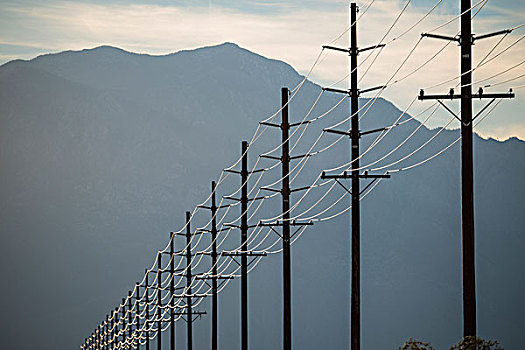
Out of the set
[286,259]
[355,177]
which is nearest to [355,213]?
[355,177]

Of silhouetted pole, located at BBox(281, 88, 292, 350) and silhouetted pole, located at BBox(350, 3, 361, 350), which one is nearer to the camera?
silhouetted pole, located at BBox(350, 3, 361, 350)

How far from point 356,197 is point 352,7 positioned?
506cm

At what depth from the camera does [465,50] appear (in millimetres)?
17562

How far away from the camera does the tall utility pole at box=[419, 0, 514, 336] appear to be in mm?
16531

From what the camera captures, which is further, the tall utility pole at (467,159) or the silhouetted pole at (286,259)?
the silhouetted pole at (286,259)

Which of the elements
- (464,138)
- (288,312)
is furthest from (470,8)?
(288,312)

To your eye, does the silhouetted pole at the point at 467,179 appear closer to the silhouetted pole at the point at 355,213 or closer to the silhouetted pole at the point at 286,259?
the silhouetted pole at the point at 355,213

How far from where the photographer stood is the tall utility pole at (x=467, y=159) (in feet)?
54.2

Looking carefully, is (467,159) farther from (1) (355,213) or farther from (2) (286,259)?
(2) (286,259)

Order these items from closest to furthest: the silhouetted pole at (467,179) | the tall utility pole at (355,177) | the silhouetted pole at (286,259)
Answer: the silhouetted pole at (467,179) < the tall utility pole at (355,177) < the silhouetted pole at (286,259)

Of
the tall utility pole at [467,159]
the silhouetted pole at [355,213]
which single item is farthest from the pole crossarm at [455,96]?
the silhouetted pole at [355,213]

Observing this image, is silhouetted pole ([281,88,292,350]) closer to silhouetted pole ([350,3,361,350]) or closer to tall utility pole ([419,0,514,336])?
silhouetted pole ([350,3,361,350])

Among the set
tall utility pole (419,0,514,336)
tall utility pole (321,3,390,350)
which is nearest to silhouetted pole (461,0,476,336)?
tall utility pole (419,0,514,336)

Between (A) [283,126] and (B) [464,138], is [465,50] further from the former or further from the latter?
(A) [283,126]
